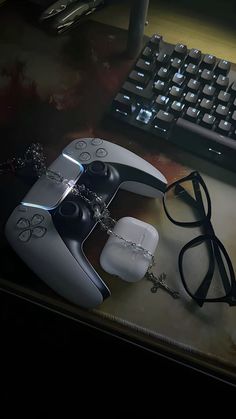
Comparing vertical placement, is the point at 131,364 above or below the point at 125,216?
below

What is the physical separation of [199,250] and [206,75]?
0.76ft

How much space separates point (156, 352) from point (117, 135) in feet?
0.88

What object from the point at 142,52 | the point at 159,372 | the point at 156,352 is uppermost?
the point at 142,52

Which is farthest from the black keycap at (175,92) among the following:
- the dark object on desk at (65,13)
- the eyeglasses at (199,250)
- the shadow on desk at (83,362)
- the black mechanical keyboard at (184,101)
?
the shadow on desk at (83,362)

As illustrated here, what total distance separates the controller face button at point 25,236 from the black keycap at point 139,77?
9.6 inches

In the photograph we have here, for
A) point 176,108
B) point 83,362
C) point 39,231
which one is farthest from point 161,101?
point 83,362

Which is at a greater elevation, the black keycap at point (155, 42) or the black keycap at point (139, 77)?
the black keycap at point (155, 42)

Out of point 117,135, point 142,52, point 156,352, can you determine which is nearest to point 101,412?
point 156,352

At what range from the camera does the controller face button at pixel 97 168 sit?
47 cm

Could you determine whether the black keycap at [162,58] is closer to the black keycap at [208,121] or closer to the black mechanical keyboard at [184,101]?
the black mechanical keyboard at [184,101]

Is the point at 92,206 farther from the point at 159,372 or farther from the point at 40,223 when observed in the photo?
the point at 159,372

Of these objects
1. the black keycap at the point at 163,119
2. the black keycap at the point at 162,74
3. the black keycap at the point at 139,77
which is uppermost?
the black keycap at the point at 162,74

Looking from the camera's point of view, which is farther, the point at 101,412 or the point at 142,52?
the point at 101,412

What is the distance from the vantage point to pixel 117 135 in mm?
552
